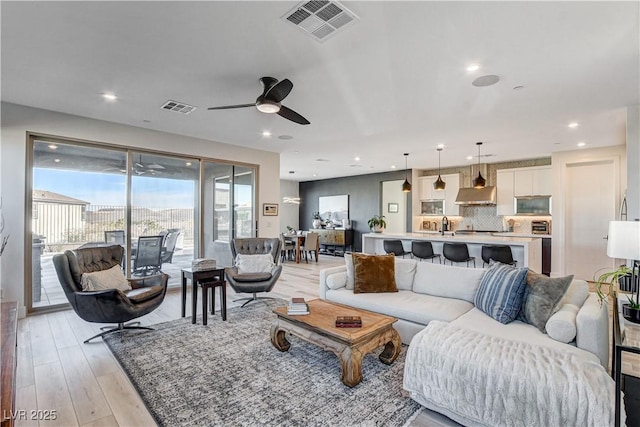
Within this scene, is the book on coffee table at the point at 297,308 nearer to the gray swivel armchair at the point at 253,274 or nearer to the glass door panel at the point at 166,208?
the gray swivel armchair at the point at 253,274

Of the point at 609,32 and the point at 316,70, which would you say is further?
the point at 316,70

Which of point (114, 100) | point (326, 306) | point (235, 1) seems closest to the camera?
point (235, 1)

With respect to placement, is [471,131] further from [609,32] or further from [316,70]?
[316,70]

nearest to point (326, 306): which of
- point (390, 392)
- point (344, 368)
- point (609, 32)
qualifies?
point (344, 368)

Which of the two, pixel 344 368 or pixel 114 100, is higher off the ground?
pixel 114 100

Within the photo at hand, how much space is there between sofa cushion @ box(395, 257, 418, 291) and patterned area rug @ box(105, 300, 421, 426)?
856mm

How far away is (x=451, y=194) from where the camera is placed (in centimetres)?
875

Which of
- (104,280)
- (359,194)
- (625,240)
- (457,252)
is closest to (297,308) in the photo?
(104,280)

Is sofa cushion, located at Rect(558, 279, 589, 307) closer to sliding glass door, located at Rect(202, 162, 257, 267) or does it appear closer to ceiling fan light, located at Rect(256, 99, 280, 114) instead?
ceiling fan light, located at Rect(256, 99, 280, 114)

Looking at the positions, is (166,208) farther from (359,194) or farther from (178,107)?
(359,194)

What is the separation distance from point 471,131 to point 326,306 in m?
3.89

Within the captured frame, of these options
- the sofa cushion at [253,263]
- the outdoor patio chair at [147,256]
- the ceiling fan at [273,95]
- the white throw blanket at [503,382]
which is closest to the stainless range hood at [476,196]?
the sofa cushion at [253,263]

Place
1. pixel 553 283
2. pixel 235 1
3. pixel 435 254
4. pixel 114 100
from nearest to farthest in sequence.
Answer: pixel 235 1, pixel 553 283, pixel 114 100, pixel 435 254

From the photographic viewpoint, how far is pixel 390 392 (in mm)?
2354
